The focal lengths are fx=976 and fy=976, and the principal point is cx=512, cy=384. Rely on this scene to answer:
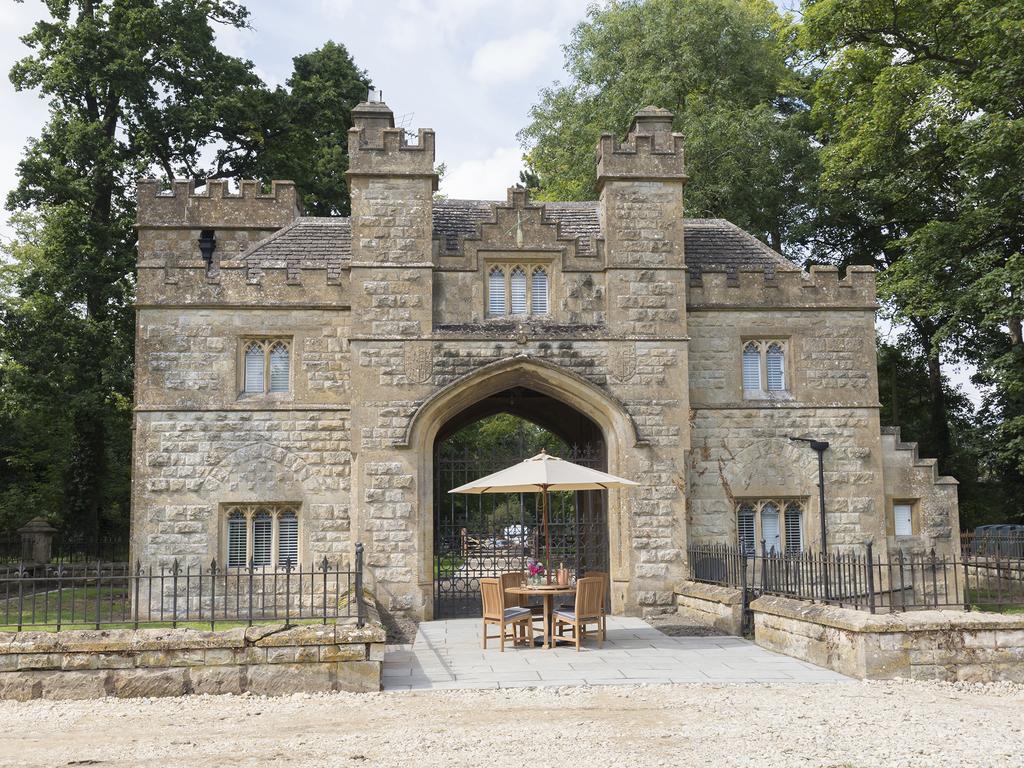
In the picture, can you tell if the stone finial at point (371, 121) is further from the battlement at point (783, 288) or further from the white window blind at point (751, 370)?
the white window blind at point (751, 370)

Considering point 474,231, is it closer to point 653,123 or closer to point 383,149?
point 383,149

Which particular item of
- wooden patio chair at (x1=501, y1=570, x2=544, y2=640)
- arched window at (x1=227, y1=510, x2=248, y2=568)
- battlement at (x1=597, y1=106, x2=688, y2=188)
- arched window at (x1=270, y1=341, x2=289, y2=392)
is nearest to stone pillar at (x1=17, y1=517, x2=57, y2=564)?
arched window at (x1=227, y1=510, x2=248, y2=568)

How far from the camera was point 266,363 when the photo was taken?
16.7 meters

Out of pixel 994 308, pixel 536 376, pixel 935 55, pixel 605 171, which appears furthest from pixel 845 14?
pixel 536 376

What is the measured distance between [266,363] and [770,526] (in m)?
9.06

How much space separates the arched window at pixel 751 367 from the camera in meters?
17.1

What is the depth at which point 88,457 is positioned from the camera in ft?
80.6

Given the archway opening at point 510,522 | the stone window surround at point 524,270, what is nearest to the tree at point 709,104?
the archway opening at point 510,522

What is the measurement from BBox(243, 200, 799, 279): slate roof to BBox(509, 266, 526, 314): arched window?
1.37 meters

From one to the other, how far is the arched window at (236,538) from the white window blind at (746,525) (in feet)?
27.2

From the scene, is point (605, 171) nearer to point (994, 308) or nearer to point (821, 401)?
point (821, 401)

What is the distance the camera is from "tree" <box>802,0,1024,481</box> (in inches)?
761

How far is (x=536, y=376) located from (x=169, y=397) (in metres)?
6.14

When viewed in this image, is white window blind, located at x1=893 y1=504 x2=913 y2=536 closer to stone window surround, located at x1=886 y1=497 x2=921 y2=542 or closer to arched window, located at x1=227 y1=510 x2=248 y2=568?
stone window surround, located at x1=886 y1=497 x2=921 y2=542
